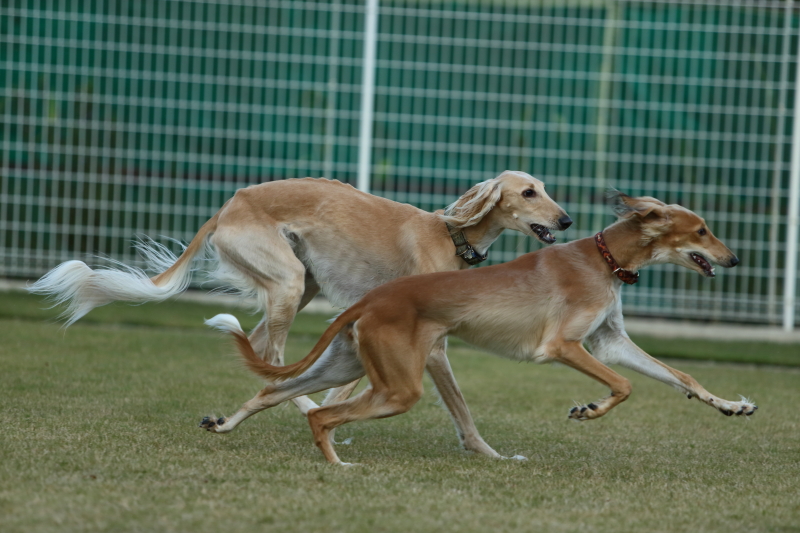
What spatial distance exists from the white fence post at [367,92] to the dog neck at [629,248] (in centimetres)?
548

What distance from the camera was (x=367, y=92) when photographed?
9844mm

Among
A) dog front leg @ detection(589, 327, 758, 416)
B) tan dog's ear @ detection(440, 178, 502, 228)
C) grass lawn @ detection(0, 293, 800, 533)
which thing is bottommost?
grass lawn @ detection(0, 293, 800, 533)

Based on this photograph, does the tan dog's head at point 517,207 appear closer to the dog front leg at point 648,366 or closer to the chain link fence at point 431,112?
the dog front leg at point 648,366

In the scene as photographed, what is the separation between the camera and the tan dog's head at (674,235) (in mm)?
4473

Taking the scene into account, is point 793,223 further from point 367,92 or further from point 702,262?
point 702,262

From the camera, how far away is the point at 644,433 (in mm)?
5164

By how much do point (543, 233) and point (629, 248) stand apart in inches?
20.6

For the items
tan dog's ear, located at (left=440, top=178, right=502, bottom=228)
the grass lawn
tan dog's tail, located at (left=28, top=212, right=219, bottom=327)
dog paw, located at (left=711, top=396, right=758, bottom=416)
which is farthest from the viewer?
tan dog's tail, located at (left=28, top=212, right=219, bottom=327)

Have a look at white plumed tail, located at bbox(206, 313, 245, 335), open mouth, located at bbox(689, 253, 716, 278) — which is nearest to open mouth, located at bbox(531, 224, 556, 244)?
open mouth, located at bbox(689, 253, 716, 278)

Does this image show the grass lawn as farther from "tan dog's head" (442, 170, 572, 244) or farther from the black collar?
"tan dog's head" (442, 170, 572, 244)

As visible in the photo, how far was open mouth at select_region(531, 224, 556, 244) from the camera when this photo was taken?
4863 mm

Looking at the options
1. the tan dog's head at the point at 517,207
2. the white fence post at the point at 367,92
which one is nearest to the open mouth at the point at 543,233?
the tan dog's head at the point at 517,207

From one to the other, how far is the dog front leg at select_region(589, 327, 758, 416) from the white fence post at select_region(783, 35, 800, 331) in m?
5.82

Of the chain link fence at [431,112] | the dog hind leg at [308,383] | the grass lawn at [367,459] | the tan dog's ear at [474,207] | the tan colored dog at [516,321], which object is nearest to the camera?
the grass lawn at [367,459]
